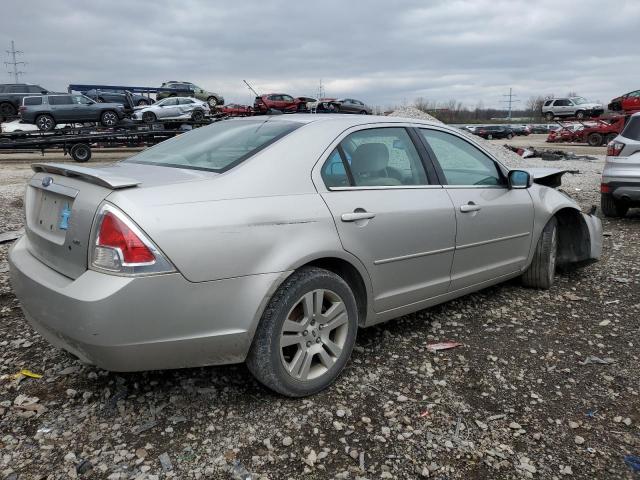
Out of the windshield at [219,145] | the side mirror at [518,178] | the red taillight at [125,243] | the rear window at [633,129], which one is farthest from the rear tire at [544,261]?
the rear window at [633,129]

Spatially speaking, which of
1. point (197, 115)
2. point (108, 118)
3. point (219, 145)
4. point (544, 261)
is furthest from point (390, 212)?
point (197, 115)

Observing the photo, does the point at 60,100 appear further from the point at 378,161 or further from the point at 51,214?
the point at 378,161

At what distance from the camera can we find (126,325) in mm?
2260

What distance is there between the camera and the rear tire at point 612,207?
8.21m

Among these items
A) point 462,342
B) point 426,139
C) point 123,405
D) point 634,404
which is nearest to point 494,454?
point 634,404

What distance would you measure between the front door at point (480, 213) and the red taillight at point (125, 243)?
216 cm

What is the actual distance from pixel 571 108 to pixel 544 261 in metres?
→ 39.4

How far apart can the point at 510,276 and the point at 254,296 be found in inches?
105

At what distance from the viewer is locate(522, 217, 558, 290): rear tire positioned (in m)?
4.60

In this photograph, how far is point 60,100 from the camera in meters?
22.5

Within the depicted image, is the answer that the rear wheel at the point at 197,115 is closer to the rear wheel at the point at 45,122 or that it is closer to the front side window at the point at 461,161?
the rear wheel at the point at 45,122

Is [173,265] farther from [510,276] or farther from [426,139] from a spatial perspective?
[510,276]

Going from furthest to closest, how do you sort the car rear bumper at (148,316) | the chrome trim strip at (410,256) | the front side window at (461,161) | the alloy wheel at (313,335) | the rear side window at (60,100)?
1. the rear side window at (60,100)
2. the front side window at (461,161)
3. the chrome trim strip at (410,256)
4. the alloy wheel at (313,335)
5. the car rear bumper at (148,316)

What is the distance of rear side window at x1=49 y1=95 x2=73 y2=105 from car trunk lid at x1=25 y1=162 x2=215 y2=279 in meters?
22.2
